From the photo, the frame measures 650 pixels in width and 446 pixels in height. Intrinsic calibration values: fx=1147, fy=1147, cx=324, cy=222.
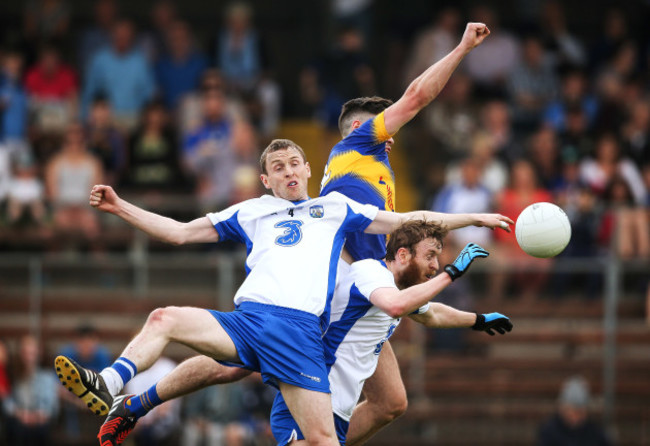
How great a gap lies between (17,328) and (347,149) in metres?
7.90

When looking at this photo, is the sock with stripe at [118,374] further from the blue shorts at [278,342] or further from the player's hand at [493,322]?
the player's hand at [493,322]

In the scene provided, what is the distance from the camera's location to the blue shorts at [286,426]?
26.7 ft

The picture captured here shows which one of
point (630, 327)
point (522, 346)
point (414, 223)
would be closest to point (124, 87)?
point (522, 346)

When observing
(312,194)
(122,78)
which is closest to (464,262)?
(312,194)

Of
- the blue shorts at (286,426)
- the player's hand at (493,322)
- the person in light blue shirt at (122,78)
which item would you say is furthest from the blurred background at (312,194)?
the player's hand at (493,322)

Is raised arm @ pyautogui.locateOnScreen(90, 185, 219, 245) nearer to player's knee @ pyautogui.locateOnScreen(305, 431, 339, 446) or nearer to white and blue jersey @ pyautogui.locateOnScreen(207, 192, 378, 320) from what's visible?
white and blue jersey @ pyautogui.locateOnScreen(207, 192, 378, 320)

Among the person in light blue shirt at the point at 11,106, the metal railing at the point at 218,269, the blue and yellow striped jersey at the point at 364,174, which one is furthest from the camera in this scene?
the person in light blue shirt at the point at 11,106

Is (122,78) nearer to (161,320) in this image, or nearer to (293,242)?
(293,242)

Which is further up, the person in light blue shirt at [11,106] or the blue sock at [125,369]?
the person in light blue shirt at [11,106]

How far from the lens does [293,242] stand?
26.3ft

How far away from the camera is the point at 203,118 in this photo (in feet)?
51.9

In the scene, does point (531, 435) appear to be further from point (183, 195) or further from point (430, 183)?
point (183, 195)

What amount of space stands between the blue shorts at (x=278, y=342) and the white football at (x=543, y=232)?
164 centimetres

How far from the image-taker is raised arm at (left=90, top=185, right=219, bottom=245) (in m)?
7.89
